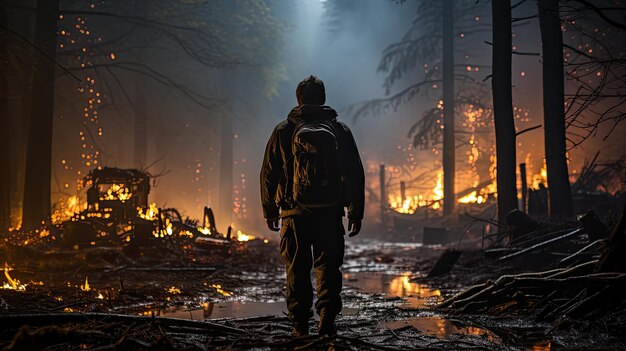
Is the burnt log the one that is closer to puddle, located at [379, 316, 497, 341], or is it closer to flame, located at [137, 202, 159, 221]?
puddle, located at [379, 316, 497, 341]

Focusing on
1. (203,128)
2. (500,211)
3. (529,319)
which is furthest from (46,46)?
(203,128)

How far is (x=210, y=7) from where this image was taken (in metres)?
22.8

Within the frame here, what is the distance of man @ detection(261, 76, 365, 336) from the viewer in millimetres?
4914

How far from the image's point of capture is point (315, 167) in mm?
4906

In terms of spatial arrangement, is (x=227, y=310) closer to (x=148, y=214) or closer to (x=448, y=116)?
(x=148, y=214)

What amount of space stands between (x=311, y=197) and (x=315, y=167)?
27 cm

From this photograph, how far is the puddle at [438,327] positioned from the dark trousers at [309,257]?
1.20 metres

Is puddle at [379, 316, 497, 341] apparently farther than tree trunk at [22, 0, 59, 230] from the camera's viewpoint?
No

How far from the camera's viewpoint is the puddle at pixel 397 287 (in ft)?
26.5

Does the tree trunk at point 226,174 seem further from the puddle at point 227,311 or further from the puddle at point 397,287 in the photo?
the puddle at point 227,311

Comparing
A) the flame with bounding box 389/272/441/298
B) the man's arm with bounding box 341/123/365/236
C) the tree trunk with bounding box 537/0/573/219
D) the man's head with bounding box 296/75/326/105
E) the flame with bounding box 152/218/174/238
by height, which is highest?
the tree trunk with bounding box 537/0/573/219

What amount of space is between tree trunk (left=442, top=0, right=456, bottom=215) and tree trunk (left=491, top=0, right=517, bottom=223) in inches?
389

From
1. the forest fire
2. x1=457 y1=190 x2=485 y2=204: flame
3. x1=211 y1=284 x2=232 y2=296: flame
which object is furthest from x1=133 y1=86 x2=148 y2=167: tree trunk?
x1=211 y1=284 x2=232 y2=296: flame

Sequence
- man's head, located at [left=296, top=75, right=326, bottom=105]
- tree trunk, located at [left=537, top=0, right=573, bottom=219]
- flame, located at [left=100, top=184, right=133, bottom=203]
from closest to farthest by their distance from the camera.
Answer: man's head, located at [left=296, top=75, right=326, bottom=105]
tree trunk, located at [left=537, top=0, right=573, bottom=219]
flame, located at [left=100, top=184, right=133, bottom=203]
